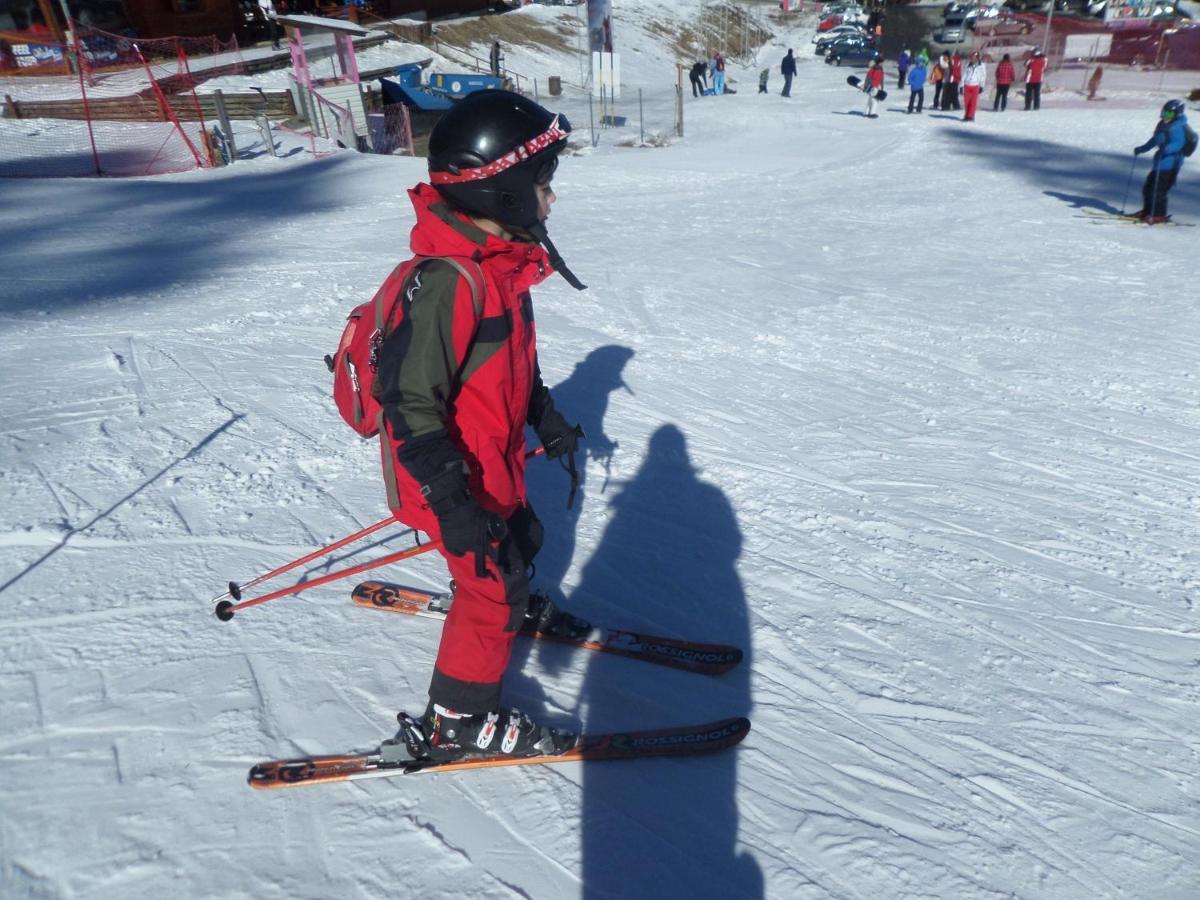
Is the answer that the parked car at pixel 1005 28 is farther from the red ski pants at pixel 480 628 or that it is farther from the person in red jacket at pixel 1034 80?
the red ski pants at pixel 480 628

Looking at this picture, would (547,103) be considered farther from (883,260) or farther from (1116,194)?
(883,260)

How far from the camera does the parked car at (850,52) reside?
35.5m

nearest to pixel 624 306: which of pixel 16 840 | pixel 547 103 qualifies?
pixel 16 840

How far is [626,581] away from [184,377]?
3592 mm

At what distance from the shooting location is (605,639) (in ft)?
9.89

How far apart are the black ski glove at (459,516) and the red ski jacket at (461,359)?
9cm

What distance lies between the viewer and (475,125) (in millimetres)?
2037

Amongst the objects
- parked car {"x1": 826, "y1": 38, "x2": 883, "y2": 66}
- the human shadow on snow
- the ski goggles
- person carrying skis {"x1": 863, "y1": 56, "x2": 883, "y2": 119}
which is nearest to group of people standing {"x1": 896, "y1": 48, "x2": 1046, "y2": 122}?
person carrying skis {"x1": 863, "y1": 56, "x2": 883, "y2": 119}

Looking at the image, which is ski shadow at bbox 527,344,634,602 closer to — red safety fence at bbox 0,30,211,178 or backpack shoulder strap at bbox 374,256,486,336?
backpack shoulder strap at bbox 374,256,486,336

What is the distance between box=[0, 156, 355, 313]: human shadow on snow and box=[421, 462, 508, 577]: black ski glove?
6.23m

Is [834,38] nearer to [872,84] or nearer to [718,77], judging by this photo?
[718,77]

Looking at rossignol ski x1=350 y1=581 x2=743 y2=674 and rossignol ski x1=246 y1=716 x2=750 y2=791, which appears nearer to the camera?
rossignol ski x1=246 y1=716 x2=750 y2=791

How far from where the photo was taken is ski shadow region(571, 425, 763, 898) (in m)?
2.18

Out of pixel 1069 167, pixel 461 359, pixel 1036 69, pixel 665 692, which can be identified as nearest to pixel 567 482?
pixel 665 692
